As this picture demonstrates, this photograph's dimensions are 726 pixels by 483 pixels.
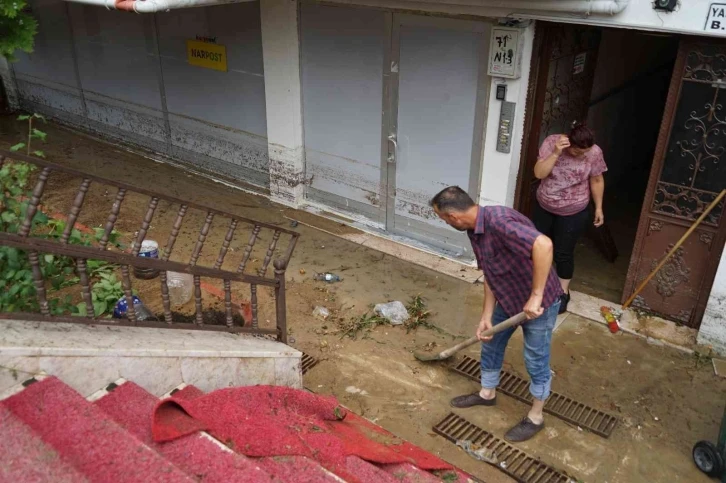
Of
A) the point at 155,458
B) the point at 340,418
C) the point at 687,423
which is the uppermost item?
the point at 155,458

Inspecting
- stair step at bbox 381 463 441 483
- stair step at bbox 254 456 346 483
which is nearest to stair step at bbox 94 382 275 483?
stair step at bbox 254 456 346 483

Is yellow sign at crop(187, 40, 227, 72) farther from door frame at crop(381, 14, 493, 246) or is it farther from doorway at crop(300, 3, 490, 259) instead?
door frame at crop(381, 14, 493, 246)

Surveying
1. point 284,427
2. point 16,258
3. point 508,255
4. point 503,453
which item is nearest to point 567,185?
point 508,255

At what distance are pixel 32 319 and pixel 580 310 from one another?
4737 millimetres

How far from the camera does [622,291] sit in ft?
19.9

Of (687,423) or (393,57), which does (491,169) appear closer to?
(393,57)

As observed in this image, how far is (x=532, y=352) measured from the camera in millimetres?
4082

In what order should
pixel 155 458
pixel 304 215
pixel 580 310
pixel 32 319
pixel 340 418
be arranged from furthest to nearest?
pixel 304 215 < pixel 580 310 < pixel 340 418 < pixel 32 319 < pixel 155 458

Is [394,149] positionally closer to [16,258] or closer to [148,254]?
[148,254]

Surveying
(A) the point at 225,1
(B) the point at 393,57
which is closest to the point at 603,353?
(B) the point at 393,57

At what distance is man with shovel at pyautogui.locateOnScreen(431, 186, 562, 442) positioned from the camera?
11.8ft

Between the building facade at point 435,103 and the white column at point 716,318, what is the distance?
0.6 inches

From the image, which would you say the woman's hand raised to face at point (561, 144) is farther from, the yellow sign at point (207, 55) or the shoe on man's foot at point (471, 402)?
the yellow sign at point (207, 55)

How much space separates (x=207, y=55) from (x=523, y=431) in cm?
629
